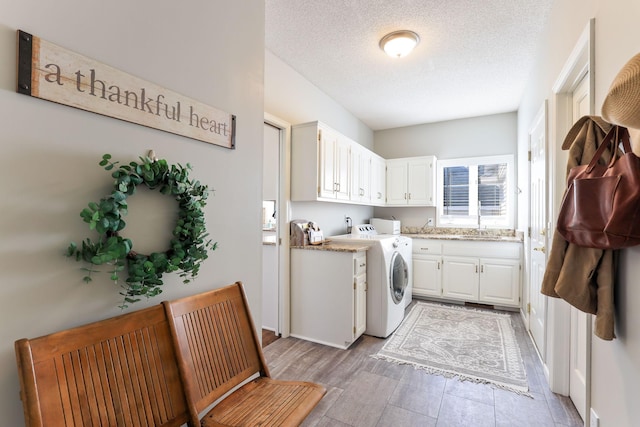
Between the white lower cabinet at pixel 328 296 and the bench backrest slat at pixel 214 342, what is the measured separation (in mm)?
1352

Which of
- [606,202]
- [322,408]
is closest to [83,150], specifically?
[606,202]

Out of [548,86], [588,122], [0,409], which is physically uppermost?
[548,86]

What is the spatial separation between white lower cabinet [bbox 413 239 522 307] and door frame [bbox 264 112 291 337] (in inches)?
81.5

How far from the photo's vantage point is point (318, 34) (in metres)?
2.52

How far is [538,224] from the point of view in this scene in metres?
2.55

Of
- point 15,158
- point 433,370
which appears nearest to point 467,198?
point 433,370

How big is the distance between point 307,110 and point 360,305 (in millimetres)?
2198

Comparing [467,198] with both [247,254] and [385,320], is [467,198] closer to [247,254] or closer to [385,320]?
[385,320]

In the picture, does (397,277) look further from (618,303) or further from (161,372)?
(161,372)

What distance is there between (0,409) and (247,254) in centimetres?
102

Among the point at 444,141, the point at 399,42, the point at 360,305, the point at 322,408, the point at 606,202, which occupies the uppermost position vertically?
the point at 399,42

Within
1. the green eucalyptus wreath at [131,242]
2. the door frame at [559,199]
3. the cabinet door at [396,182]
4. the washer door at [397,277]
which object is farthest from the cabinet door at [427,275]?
the green eucalyptus wreath at [131,242]

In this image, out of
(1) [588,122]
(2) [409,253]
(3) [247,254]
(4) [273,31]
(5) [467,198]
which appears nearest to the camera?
(1) [588,122]

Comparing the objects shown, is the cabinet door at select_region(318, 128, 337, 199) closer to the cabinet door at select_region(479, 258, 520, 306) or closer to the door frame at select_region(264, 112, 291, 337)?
the door frame at select_region(264, 112, 291, 337)
